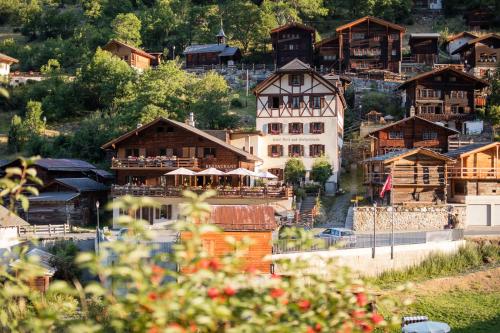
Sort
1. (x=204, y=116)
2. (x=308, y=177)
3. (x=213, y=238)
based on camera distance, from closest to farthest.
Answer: (x=213, y=238)
(x=308, y=177)
(x=204, y=116)

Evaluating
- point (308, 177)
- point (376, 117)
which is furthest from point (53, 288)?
point (376, 117)

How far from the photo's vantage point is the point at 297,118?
1821 inches

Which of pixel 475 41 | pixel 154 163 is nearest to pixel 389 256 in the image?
pixel 154 163

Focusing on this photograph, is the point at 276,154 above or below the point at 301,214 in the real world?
above

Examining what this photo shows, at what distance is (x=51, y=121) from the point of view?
61.5m

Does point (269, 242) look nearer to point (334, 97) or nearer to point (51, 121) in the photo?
point (334, 97)

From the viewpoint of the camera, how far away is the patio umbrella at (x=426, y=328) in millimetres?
22578

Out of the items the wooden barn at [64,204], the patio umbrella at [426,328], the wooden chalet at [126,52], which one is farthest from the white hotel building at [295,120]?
the wooden chalet at [126,52]

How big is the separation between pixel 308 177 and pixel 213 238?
18867 millimetres

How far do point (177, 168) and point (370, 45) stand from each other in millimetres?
33243

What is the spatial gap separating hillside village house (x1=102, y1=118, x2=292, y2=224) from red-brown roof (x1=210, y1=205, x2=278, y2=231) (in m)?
7.96

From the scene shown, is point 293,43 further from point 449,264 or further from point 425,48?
point 449,264

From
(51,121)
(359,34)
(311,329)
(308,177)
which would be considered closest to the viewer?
(311,329)

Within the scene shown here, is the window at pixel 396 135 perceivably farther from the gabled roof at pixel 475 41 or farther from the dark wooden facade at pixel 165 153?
the gabled roof at pixel 475 41
